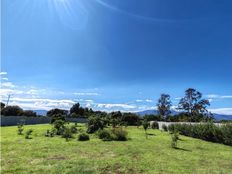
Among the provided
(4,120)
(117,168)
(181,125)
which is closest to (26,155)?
(117,168)

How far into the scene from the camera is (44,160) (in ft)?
23.2

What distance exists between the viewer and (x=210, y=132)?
658 inches

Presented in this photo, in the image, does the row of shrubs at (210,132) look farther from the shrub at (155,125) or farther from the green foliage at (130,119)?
the green foliage at (130,119)

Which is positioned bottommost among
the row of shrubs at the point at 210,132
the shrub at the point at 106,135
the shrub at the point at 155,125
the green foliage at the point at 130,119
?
the shrub at the point at 106,135

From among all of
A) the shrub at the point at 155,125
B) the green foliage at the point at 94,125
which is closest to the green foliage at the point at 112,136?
the green foliage at the point at 94,125

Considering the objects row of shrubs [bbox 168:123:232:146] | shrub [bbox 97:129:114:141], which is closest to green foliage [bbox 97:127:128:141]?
shrub [bbox 97:129:114:141]

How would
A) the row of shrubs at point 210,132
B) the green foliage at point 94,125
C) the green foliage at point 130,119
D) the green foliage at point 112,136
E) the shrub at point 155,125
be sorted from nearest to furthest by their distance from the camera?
the row of shrubs at point 210,132 < the green foliage at point 112,136 < the green foliage at point 94,125 < the shrub at point 155,125 < the green foliage at point 130,119

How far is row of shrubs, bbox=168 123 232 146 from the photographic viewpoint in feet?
46.2

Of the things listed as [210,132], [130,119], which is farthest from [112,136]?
[130,119]

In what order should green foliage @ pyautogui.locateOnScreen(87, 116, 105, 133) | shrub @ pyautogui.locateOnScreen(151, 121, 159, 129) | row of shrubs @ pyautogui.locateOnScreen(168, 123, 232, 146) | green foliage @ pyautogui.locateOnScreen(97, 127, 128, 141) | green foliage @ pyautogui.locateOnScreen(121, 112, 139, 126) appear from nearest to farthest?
row of shrubs @ pyautogui.locateOnScreen(168, 123, 232, 146) → green foliage @ pyautogui.locateOnScreen(97, 127, 128, 141) → green foliage @ pyautogui.locateOnScreen(87, 116, 105, 133) → shrub @ pyautogui.locateOnScreen(151, 121, 159, 129) → green foliage @ pyautogui.locateOnScreen(121, 112, 139, 126)

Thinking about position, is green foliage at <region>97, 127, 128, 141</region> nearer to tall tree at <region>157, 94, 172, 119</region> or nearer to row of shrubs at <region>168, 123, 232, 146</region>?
row of shrubs at <region>168, 123, 232, 146</region>

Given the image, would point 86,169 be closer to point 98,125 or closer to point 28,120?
point 98,125

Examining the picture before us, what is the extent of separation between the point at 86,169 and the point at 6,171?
7.35 ft

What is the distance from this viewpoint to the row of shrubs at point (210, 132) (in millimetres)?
14086
